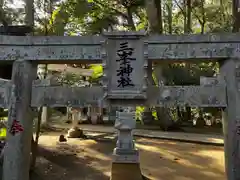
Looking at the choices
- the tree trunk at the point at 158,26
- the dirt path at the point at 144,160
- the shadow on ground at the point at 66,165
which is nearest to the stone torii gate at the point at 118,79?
the shadow on ground at the point at 66,165

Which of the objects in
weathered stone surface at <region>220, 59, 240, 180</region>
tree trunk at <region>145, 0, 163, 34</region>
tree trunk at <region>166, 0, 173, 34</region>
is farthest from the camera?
tree trunk at <region>166, 0, 173, 34</region>

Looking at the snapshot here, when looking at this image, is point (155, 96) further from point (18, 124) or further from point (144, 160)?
point (144, 160)

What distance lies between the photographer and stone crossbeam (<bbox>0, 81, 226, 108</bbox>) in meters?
3.71

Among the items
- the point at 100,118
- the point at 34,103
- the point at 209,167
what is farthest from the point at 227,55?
the point at 100,118

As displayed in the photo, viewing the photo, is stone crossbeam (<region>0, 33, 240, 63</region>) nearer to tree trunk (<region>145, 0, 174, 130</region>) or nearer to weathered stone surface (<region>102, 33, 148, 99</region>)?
weathered stone surface (<region>102, 33, 148, 99</region>)

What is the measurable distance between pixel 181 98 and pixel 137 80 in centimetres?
66

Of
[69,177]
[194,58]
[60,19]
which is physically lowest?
[69,177]

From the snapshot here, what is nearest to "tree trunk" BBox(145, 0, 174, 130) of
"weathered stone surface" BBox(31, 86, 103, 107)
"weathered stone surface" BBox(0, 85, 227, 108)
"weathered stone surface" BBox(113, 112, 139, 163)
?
"weathered stone surface" BBox(113, 112, 139, 163)

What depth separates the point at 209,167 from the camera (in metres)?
6.92

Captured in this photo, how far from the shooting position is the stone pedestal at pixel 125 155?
5281 mm

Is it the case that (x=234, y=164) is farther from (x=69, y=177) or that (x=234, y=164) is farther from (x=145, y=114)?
(x=145, y=114)

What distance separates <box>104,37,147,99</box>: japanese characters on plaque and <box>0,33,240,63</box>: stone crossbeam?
0.13m

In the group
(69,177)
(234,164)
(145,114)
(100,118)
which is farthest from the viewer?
(100,118)

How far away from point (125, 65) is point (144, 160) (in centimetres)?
462
